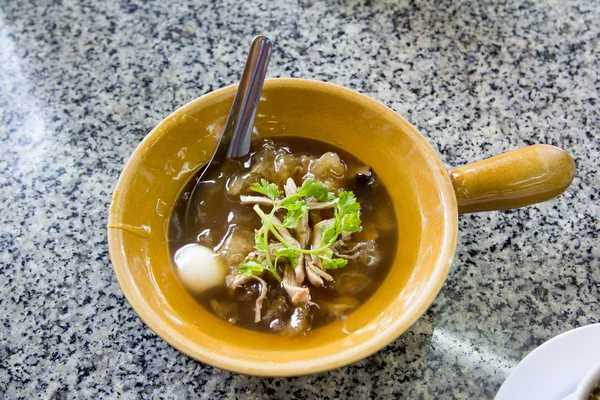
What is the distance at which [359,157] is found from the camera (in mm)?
1178

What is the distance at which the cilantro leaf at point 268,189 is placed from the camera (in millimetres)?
1081

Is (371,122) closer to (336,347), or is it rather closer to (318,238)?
(318,238)

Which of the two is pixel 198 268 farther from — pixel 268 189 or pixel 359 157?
pixel 359 157

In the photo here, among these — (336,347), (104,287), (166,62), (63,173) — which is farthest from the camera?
(166,62)

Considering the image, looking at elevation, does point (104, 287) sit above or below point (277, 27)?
below

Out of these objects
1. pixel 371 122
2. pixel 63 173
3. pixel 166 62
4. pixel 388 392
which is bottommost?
pixel 388 392

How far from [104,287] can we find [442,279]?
2.40 ft

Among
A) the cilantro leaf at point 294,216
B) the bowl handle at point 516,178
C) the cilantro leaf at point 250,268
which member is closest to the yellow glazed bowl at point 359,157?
the bowl handle at point 516,178

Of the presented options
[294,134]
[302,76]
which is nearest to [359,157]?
[294,134]

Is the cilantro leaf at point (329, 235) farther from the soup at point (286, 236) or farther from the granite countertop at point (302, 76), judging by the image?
the granite countertop at point (302, 76)

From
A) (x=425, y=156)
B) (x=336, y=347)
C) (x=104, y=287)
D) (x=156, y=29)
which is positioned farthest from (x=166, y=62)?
(x=336, y=347)

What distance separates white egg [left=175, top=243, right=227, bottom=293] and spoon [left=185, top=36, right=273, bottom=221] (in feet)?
0.26

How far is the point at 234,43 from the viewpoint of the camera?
1.54 m

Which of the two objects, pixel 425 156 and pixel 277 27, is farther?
pixel 277 27
